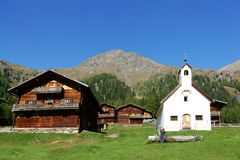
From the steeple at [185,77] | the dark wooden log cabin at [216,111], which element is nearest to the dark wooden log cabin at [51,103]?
the steeple at [185,77]

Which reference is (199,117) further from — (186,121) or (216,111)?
(216,111)

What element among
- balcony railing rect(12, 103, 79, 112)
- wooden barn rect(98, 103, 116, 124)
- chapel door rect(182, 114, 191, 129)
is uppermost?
wooden barn rect(98, 103, 116, 124)

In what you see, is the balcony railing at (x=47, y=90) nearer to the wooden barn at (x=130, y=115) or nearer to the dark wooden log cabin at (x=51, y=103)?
the dark wooden log cabin at (x=51, y=103)

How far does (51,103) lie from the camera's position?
47.5 m

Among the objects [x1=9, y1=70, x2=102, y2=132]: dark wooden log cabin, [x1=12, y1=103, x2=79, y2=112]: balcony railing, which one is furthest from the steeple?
[x1=12, y1=103, x2=79, y2=112]: balcony railing

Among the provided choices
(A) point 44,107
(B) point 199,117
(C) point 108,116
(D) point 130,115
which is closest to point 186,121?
(B) point 199,117

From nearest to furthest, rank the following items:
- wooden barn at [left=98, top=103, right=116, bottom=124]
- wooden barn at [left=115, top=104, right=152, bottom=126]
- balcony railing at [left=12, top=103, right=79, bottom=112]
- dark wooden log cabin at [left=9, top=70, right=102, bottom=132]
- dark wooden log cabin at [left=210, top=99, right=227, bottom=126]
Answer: balcony railing at [left=12, top=103, right=79, bottom=112] → dark wooden log cabin at [left=9, top=70, right=102, bottom=132] → dark wooden log cabin at [left=210, top=99, right=227, bottom=126] → wooden barn at [left=115, top=104, right=152, bottom=126] → wooden barn at [left=98, top=103, right=116, bottom=124]

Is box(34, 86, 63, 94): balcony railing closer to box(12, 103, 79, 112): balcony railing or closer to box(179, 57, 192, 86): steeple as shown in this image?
box(12, 103, 79, 112): balcony railing

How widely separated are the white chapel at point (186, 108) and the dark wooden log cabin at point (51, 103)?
13.2 m

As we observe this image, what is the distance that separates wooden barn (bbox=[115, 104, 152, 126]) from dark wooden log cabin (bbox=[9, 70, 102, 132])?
44431 mm

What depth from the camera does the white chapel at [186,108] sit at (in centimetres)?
5094

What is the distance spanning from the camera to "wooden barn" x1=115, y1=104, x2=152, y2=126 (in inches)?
3685

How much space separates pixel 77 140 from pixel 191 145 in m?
15.1

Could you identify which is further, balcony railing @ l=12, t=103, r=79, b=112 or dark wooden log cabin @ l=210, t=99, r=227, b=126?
dark wooden log cabin @ l=210, t=99, r=227, b=126
